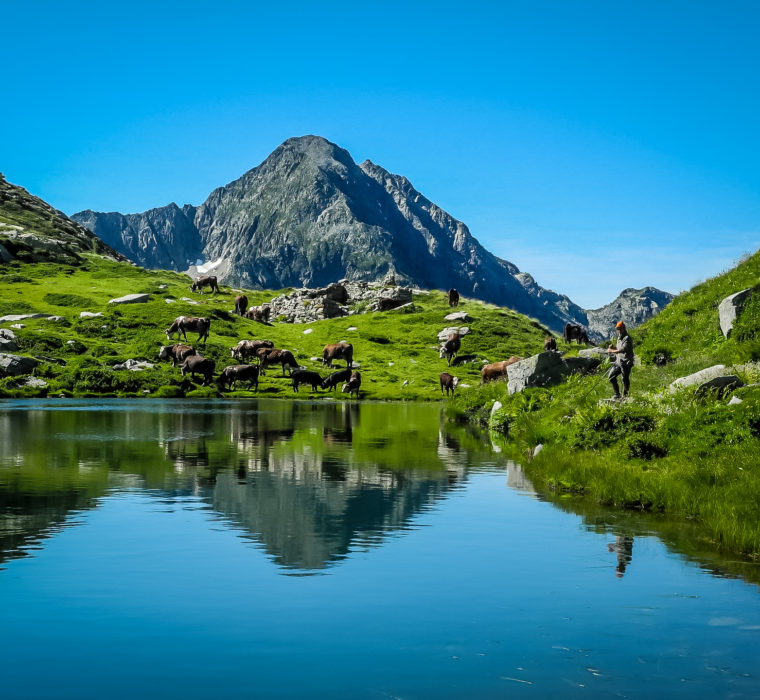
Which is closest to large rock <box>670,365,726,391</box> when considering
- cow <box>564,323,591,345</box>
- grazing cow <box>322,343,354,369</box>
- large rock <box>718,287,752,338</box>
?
large rock <box>718,287,752,338</box>

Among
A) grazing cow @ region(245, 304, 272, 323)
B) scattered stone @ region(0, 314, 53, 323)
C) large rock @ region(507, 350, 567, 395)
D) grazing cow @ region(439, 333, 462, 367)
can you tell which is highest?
grazing cow @ region(245, 304, 272, 323)

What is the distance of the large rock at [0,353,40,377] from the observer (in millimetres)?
72938

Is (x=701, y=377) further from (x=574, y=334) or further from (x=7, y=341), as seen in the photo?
(x=574, y=334)

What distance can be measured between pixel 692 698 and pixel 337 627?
4.54 m

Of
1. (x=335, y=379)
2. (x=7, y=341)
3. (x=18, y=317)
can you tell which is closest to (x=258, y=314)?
(x=18, y=317)

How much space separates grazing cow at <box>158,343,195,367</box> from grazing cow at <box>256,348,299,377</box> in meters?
9.75

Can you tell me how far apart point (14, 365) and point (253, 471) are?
56537mm

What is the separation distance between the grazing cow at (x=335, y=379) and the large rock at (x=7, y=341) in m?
32.4

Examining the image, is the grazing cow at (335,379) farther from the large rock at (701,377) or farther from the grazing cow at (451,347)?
the large rock at (701,377)

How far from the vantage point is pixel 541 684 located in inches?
341

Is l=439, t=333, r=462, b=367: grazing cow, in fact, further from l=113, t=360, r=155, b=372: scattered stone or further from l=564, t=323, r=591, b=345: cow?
l=113, t=360, r=155, b=372: scattered stone

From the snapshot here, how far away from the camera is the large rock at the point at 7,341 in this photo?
7706 cm

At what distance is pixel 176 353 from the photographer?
8169 cm

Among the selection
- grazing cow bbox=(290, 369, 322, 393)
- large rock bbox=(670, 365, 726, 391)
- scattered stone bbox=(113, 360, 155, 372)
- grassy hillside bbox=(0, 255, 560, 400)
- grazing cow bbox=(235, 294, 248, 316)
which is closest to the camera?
large rock bbox=(670, 365, 726, 391)
